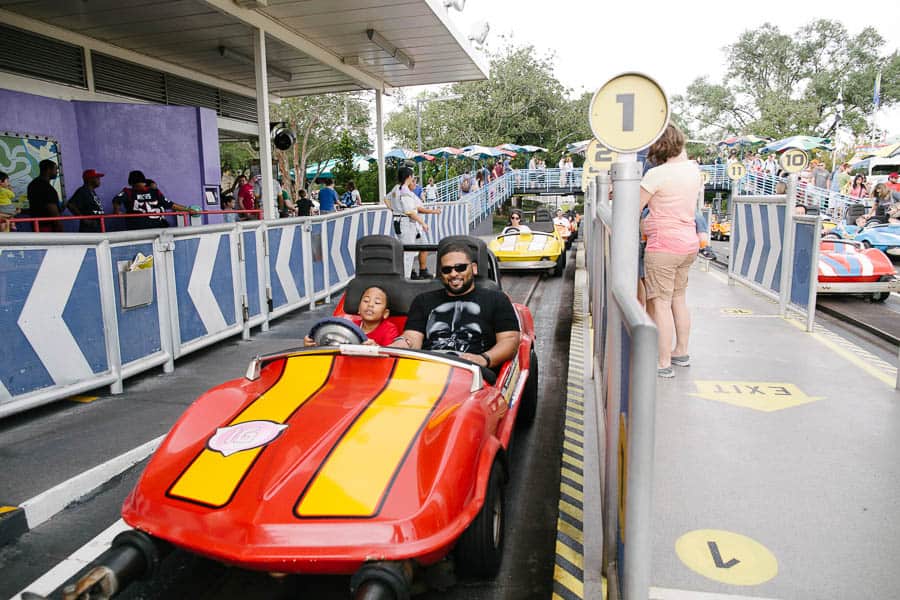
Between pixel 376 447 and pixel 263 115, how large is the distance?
8181 mm

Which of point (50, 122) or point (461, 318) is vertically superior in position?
point (50, 122)

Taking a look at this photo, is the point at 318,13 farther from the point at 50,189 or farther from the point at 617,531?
the point at 617,531

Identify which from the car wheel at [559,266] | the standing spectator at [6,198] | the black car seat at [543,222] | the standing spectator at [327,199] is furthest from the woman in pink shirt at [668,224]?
the black car seat at [543,222]

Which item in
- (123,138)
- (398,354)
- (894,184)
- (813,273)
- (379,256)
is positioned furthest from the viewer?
(894,184)

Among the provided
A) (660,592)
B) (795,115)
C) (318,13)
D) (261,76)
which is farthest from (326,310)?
(795,115)

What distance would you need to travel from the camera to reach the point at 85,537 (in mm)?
3238

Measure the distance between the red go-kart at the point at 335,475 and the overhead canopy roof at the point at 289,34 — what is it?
685 centimetres

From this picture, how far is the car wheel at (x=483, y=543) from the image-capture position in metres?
2.60

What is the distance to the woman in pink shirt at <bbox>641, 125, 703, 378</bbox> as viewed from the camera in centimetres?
499

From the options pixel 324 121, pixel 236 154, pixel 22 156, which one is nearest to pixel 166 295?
pixel 22 156

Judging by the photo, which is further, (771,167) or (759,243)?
(771,167)

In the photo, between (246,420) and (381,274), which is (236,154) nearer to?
(381,274)

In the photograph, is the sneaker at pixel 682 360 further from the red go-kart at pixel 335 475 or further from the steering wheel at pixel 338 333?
the steering wheel at pixel 338 333

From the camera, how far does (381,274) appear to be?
15.8ft
